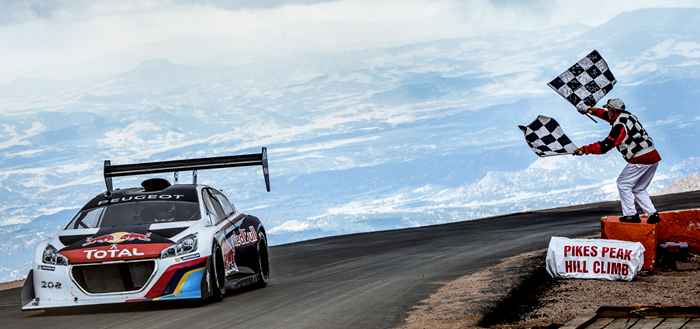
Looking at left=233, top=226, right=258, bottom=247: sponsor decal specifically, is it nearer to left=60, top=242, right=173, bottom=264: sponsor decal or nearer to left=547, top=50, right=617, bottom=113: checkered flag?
left=60, top=242, right=173, bottom=264: sponsor decal

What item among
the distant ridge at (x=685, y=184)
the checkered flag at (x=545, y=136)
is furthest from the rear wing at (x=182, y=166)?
the distant ridge at (x=685, y=184)

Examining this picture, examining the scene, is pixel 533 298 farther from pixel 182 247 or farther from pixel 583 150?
pixel 182 247

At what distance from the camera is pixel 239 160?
1061 cm

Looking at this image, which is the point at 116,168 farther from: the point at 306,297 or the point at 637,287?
the point at 637,287

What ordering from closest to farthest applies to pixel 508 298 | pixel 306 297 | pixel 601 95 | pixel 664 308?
pixel 664 308 → pixel 508 298 → pixel 306 297 → pixel 601 95

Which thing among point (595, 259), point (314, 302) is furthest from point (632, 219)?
point (314, 302)

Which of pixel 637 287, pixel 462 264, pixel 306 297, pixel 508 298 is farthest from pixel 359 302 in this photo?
pixel 462 264

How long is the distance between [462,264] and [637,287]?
4260mm

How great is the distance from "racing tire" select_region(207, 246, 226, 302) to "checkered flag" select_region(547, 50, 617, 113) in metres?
5.92

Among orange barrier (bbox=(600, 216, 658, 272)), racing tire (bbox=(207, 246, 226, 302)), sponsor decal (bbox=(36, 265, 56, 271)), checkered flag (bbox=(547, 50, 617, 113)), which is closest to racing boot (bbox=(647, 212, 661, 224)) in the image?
orange barrier (bbox=(600, 216, 658, 272))

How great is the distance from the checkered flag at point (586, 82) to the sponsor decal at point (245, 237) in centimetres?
528

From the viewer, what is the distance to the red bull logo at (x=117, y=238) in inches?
305

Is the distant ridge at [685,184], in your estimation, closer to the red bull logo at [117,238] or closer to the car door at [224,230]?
the car door at [224,230]

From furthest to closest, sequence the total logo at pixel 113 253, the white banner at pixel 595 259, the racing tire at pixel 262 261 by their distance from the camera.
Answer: the racing tire at pixel 262 261
the white banner at pixel 595 259
the total logo at pixel 113 253
